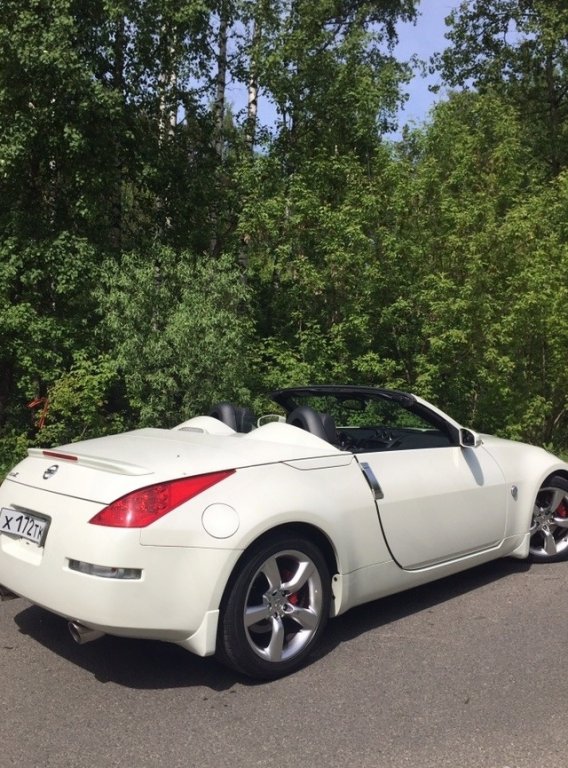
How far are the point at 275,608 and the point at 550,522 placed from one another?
2683mm

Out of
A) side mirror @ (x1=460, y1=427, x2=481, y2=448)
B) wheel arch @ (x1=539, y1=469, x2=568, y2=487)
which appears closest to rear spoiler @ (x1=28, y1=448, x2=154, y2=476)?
side mirror @ (x1=460, y1=427, x2=481, y2=448)

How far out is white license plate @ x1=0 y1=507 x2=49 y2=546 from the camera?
3400mm

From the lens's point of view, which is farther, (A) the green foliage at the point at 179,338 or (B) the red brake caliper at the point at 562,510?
(A) the green foliage at the point at 179,338

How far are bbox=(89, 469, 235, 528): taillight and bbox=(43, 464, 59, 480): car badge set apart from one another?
54 cm

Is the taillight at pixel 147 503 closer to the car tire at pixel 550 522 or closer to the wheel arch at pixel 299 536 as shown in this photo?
the wheel arch at pixel 299 536

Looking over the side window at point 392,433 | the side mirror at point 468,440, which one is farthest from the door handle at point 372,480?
the side mirror at point 468,440

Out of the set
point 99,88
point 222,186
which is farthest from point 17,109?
point 222,186

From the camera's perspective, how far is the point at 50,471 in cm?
364

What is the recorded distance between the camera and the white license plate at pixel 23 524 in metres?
3.40

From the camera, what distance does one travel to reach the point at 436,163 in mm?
11625

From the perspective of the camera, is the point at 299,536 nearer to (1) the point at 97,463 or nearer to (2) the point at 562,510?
(1) the point at 97,463

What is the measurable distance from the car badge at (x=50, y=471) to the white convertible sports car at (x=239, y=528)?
0.5 inches

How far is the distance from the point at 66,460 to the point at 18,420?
29.0ft

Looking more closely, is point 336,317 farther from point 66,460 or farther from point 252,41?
point 66,460
